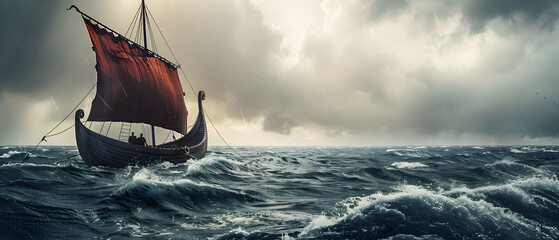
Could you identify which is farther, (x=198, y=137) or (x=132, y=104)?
(x=198, y=137)

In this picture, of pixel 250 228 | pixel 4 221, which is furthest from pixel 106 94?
pixel 250 228

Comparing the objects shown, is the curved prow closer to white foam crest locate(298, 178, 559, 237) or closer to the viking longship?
the viking longship

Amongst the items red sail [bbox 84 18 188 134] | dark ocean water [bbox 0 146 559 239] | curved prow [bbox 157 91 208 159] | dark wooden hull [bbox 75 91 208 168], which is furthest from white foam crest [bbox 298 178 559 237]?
curved prow [bbox 157 91 208 159]

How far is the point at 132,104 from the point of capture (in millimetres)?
30031

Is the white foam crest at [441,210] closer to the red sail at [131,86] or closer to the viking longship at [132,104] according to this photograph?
the viking longship at [132,104]

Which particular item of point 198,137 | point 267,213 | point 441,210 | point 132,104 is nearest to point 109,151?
point 132,104

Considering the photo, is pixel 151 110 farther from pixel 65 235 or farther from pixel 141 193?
pixel 65 235

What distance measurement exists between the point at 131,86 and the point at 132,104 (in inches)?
74.1

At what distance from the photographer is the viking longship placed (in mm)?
22125

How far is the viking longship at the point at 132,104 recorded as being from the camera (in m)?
22.1

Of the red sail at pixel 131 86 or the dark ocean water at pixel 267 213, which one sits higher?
the red sail at pixel 131 86

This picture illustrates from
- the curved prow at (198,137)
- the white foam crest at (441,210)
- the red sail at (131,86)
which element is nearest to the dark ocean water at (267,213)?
the white foam crest at (441,210)

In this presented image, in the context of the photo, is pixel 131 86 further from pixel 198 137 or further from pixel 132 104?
pixel 198 137

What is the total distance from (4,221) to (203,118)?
98.5 feet
